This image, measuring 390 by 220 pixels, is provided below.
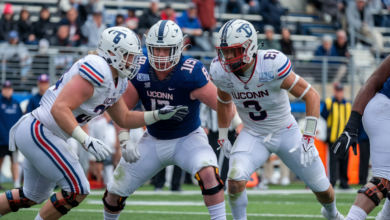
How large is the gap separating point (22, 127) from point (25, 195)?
592 millimetres

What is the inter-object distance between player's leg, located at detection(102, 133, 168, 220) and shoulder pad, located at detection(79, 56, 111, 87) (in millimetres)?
912

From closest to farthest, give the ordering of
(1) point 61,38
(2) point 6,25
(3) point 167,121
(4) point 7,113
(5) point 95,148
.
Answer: (5) point 95,148 → (3) point 167,121 → (4) point 7,113 → (1) point 61,38 → (2) point 6,25

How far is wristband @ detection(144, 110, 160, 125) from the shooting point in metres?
4.55

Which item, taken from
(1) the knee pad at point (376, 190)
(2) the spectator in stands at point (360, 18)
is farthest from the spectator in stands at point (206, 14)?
(1) the knee pad at point (376, 190)

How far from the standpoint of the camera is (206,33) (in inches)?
520

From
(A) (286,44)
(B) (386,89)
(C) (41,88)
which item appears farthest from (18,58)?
(B) (386,89)

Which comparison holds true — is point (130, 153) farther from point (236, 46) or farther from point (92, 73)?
point (236, 46)

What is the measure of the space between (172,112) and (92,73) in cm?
76

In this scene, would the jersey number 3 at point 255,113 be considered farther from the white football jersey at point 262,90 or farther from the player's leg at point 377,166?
the player's leg at point 377,166

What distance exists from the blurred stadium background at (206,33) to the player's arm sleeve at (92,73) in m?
3.38

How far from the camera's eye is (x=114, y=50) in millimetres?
4359

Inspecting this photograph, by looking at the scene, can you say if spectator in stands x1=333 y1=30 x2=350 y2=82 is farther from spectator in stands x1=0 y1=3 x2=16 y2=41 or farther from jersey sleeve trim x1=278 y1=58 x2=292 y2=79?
jersey sleeve trim x1=278 y1=58 x2=292 y2=79

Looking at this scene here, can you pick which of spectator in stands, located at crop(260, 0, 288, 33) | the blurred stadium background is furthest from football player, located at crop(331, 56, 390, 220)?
spectator in stands, located at crop(260, 0, 288, 33)

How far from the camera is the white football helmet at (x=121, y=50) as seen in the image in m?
4.36
